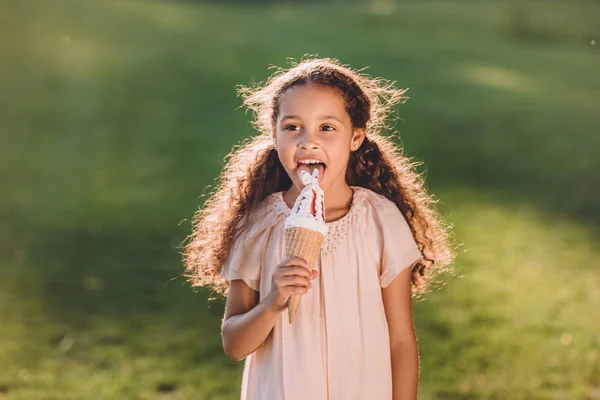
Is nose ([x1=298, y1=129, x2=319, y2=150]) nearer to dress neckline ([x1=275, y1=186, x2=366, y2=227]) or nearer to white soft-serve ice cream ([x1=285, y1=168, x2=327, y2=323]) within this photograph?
white soft-serve ice cream ([x1=285, y1=168, x2=327, y2=323])

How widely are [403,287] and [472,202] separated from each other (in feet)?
17.1

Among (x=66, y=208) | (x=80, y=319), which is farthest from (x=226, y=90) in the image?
(x=80, y=319)

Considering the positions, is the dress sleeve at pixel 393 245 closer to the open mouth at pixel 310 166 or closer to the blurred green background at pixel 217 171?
the open mouth at pixel 310 166

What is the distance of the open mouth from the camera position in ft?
7.39

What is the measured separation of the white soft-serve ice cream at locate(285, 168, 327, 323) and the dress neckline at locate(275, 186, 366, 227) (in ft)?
0.56

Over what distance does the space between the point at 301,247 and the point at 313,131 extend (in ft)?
1.05

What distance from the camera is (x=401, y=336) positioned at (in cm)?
234

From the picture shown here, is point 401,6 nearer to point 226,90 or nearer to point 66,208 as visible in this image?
point 226,90

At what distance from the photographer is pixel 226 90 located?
1084cm

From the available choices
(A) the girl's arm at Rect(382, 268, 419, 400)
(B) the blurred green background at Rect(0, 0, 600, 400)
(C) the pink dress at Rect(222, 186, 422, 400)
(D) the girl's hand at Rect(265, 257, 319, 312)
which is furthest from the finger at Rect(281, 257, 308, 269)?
(B) the blurred green background at Rect(0, 0, 600, 400)

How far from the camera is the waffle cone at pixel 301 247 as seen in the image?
2125 mm

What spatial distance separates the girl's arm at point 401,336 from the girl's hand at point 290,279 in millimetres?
301

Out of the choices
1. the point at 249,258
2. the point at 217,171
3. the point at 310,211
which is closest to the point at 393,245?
the point at 310,211

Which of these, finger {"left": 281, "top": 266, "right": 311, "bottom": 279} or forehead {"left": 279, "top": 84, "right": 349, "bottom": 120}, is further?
forehead {"left": 279, "top": 84, "right": 349, "bottom": 120}
